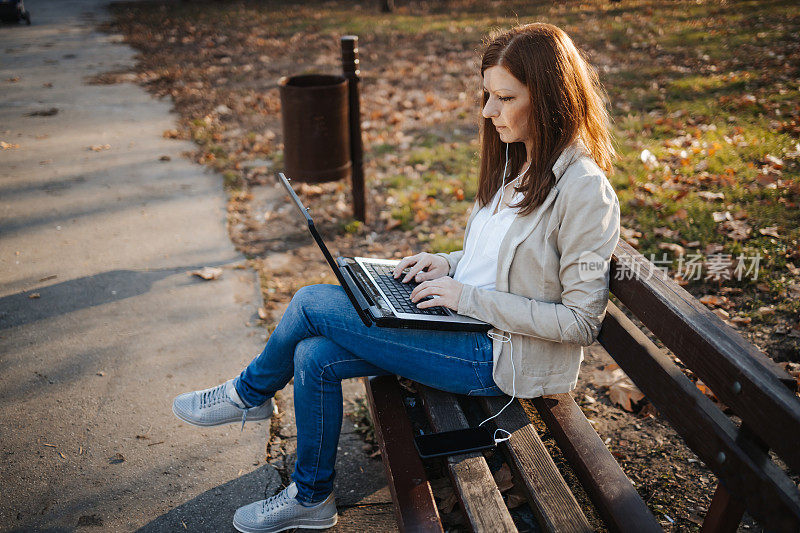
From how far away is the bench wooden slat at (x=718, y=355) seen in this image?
1417mm

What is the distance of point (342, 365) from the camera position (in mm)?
2303

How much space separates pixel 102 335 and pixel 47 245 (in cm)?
143

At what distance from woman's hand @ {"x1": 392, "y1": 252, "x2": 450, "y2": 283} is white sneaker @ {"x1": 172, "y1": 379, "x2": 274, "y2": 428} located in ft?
2.81

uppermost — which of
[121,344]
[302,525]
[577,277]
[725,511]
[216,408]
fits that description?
[577,277]

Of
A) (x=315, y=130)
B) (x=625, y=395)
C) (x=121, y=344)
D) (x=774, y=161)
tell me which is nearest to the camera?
(x=625, y=395)

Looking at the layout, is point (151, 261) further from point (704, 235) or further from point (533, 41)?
point (704, 235)

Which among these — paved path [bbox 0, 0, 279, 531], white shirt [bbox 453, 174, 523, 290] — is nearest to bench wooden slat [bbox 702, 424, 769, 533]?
white shirt [bbox 453, 174, 523, 290]

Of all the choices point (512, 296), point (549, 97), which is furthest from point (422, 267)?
point (549, 97)

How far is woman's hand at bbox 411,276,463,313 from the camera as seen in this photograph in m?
2.21

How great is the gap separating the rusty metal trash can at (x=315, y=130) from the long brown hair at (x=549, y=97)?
2.44m

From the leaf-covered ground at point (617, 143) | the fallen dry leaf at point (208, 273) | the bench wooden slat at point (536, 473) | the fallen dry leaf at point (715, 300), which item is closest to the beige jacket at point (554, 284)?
the bench wooden slat at point (536, 473)

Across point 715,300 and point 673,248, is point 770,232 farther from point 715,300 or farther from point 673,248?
point 715,300

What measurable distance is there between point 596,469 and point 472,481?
1.32 ft

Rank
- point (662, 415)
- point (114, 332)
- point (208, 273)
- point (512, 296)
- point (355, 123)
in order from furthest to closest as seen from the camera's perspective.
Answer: point (355, 123) < point (208, 273) < point (114, 332) < point (512, 296) < point (662, 415)
